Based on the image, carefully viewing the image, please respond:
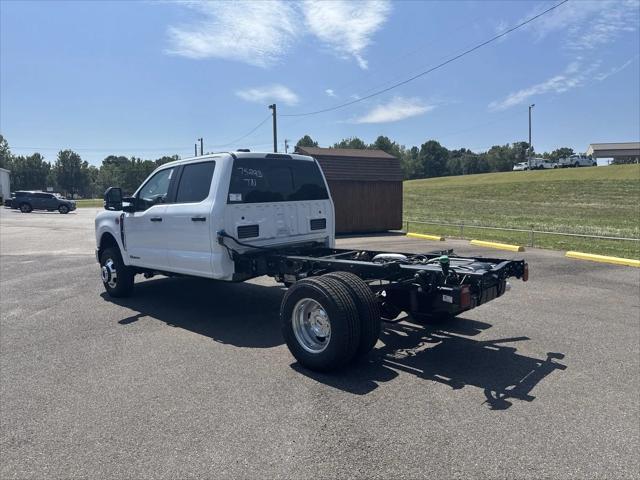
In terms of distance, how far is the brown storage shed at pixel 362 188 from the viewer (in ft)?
63.8

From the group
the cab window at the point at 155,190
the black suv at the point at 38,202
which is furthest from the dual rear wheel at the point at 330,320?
the black suv at the point at 38,202

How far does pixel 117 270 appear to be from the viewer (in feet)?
27.1

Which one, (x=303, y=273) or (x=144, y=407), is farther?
(x=303, y=273)

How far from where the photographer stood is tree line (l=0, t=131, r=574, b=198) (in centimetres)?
9444

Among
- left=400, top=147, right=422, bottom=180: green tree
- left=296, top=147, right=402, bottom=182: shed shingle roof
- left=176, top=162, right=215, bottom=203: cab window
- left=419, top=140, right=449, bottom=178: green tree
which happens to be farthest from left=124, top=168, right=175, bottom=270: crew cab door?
left=419, top=140, right=449, bottom=178: green tree

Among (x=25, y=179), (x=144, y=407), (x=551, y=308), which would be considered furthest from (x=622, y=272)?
(x=25, y=179)

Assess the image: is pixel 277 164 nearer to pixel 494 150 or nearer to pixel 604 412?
pixel 604 412

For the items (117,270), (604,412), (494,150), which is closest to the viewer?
(604,412)

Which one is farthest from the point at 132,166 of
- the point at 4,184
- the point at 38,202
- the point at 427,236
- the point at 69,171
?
the point at 427,236

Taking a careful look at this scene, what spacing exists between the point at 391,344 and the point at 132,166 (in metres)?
101

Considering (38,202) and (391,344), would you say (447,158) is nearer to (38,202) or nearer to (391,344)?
(38,202)

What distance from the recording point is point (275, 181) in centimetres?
695

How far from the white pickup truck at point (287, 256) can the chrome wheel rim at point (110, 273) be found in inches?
0.7

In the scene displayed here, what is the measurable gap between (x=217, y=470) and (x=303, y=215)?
4.44 meters
